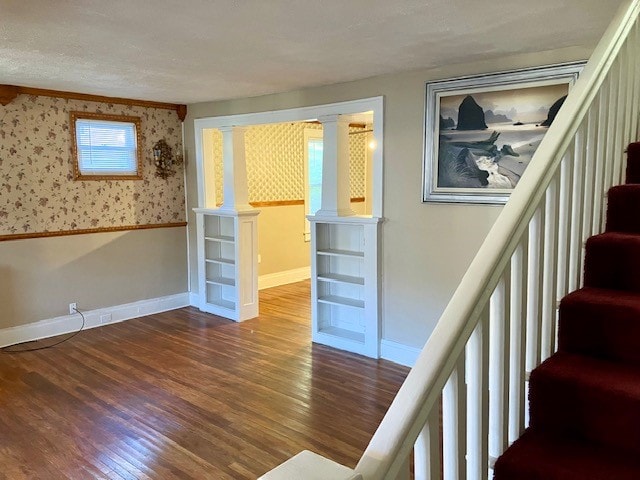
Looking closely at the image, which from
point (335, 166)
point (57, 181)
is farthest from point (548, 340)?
point (57, 181)

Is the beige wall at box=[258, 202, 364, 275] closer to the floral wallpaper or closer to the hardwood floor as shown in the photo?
the floral wallpaper

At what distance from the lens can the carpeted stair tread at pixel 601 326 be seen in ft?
5.19

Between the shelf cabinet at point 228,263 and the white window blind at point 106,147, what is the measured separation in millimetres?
938

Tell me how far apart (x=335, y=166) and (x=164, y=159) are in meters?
2.27

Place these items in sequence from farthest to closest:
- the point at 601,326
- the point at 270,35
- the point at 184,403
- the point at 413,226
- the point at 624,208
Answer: the point at 413,226, the point at 184,403, the point at 270,35, the point at 624,208, the point at 601,326

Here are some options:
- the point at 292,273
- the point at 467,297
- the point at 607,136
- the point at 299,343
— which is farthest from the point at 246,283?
the point at 467,297

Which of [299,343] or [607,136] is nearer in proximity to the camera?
[607,136]

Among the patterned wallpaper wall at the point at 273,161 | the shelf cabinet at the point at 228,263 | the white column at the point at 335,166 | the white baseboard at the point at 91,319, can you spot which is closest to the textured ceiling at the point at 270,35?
the white column at the point at 335,166

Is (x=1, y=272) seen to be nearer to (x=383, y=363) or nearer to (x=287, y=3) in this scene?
(x=383, y=363)

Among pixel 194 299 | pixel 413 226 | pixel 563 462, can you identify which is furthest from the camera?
pixel 194 299

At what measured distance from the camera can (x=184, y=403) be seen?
3.49 m

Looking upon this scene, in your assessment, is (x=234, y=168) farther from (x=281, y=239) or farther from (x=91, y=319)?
(x=91, y=319)

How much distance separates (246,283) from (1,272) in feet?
7.60

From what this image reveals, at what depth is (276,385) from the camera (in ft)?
12.4
